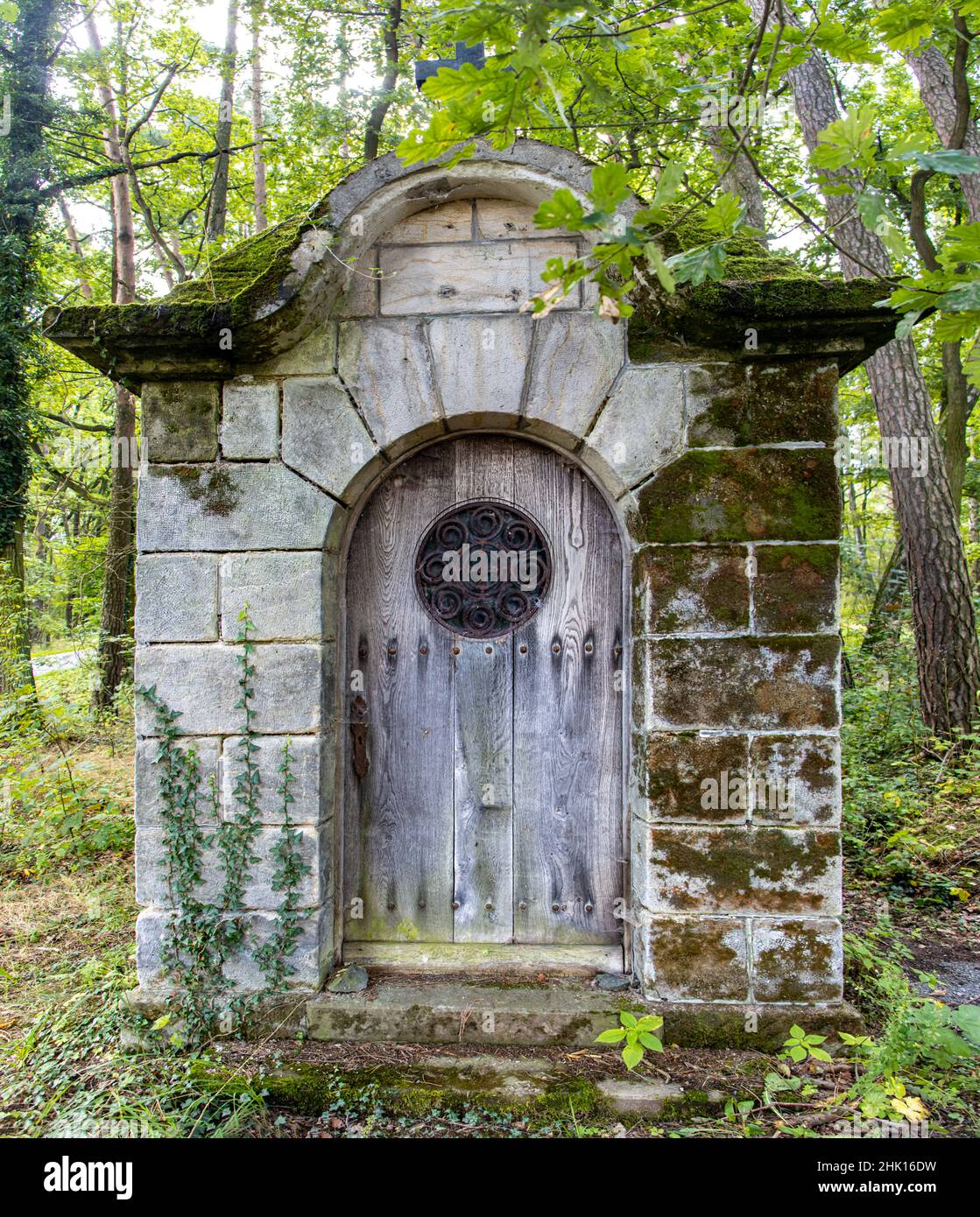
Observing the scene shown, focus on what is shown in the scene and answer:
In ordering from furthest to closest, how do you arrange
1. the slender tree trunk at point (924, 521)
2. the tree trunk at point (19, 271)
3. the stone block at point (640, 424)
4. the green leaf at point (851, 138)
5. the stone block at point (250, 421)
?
1. the tree trunk at point (19, 271)
2. the slender tree trunk at point (924, 521)
3. the stone block at point (250, 421)
4. the stone block at point (640, 424)
5. the green leaf at point (851, 138)

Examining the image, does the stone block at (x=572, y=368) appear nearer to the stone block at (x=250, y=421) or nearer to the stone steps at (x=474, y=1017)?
the stone block at (x=250, y=421)

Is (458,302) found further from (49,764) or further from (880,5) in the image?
(49,764)

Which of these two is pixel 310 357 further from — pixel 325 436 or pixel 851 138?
pixel 851 138

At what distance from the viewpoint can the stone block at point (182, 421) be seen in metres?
2.83

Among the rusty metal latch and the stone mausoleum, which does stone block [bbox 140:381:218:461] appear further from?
the rusty metal latch

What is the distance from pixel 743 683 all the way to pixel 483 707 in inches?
40.0

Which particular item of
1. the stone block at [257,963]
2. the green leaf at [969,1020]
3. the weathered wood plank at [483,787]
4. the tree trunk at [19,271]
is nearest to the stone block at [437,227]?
the weathered wood plank at [483,787]

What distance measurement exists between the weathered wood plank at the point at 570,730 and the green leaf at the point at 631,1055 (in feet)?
2.02

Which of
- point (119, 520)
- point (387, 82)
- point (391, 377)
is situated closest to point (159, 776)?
point (391, 377)

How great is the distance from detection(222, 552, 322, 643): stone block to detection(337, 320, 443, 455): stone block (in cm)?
57

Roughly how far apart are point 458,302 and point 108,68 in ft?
28.0

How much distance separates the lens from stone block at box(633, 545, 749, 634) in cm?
266

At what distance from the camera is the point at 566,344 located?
9.00ft

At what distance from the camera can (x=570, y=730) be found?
298 cm
